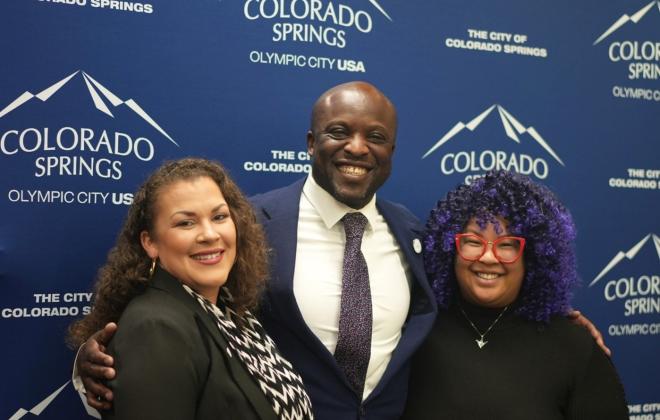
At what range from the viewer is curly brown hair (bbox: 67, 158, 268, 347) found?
1.60 meters

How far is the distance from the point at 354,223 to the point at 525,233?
0.52 metres

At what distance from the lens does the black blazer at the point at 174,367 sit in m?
1.35

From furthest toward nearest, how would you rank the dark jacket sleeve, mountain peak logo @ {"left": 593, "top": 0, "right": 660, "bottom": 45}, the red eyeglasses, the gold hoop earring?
1. mountain peak logo @ {"left": 593, "top": 0, "right": 660, "bottom": 45}
2. the red eyeglasses
3. the gold hoop earring
4. the dark jacket sleeve

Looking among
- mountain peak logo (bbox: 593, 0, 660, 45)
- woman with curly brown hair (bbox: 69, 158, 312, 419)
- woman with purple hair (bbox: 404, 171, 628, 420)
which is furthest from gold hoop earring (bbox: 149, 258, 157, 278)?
mountain peak logo (bbox: 593, 0, 660, 45)

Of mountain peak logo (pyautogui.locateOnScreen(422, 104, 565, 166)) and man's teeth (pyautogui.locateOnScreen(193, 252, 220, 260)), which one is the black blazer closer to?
→ man's teeth (pyautogui.locateOnScreen(193, 252, 220, 260))

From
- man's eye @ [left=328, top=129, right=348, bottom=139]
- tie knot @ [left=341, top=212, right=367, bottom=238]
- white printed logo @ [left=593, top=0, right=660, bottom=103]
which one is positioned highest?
white printed logo @ [left=593, top=0, right=660, bottom=103]

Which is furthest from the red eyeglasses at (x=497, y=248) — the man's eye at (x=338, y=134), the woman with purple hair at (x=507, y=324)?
the man's eye at (x=338, y=134)

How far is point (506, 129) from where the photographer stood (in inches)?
113

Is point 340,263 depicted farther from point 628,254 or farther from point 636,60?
point 636,60

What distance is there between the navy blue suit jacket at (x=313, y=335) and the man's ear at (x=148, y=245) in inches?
16.8

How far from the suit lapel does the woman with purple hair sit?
0.73 meters

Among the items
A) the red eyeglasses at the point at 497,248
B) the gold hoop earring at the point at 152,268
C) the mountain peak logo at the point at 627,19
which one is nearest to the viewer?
the gold hoop earring at the point at 152,268

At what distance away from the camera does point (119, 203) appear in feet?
7.54

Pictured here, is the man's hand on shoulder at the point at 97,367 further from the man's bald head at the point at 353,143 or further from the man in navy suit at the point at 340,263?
the man's bald head at the point at 353,143
